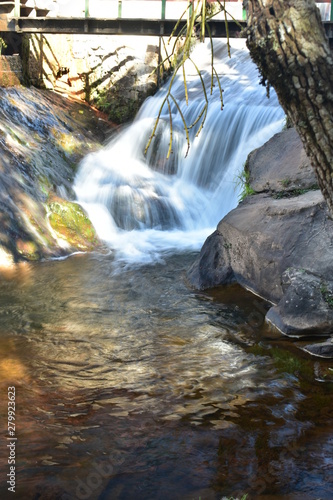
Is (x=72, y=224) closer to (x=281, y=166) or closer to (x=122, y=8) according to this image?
(x=281, y=166)

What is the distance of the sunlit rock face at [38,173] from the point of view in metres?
8.14

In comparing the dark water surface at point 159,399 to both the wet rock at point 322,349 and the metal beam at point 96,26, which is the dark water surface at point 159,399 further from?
the metal beam at point 96,26

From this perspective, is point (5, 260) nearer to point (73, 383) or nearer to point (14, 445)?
point (73, 383)

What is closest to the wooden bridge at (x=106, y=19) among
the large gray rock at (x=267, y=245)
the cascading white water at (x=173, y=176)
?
the cascading white water at (x=173, y=176)

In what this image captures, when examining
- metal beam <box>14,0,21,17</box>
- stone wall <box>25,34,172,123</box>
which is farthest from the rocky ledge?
metal beam <box>14,0,21,17</box>

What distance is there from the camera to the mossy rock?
28.5 feet

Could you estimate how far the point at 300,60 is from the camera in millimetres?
2242

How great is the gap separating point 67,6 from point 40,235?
7756 millimetres

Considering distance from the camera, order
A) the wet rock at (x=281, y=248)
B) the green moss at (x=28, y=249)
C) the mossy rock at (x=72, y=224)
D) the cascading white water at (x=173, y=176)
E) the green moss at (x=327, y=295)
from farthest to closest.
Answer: the cascading white water at (x=173, y=176)
the mossy rock at (x=72, y=224)
the green moss at (x=28, y=249)
the wet rock at (x=281, y=248)
the green moss at (x=327, y=295)

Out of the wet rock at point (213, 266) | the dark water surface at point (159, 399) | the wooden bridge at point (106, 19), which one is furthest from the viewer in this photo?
the wooden bridge at point (106, 19)

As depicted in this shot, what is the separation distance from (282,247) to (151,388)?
248 centimetres

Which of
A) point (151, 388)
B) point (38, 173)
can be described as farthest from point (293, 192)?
point (38, 173)

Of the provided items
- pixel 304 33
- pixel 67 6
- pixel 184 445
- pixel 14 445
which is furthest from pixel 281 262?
pixel 67 6

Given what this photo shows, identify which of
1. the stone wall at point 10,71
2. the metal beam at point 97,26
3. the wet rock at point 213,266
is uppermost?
the metal beam at point 97,26
